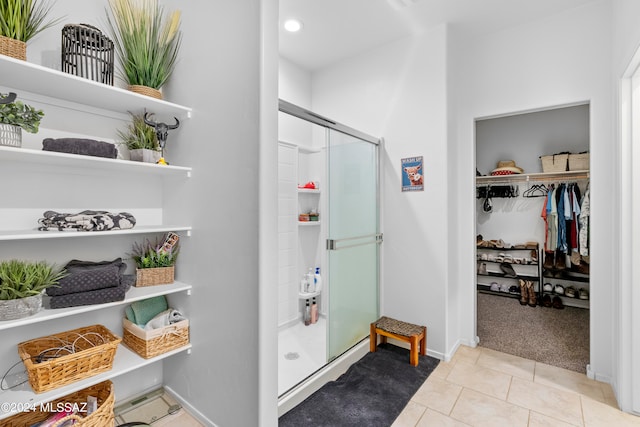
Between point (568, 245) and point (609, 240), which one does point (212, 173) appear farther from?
point (568, 245)

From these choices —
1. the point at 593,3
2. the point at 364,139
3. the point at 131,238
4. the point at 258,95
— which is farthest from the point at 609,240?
the point at 131,238

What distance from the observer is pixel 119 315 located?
5.94 ft

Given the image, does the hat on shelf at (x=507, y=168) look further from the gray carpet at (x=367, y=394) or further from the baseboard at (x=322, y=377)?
the baseboard at (x=322, y=377)

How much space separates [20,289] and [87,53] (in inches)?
41.5

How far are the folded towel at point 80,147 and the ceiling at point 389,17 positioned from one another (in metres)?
1.69

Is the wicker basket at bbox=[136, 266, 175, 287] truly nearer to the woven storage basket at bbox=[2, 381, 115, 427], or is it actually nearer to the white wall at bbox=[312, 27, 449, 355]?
the woven storage basket at bbox=[2, 381, 115, 427]

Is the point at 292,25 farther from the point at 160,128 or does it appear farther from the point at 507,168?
the point at 507,168

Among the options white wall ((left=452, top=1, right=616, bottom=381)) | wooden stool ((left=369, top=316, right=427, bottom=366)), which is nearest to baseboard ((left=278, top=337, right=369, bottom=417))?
wooden stool ((left=369, top=316, right=427, bottom=366))

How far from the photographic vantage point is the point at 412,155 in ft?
9.05

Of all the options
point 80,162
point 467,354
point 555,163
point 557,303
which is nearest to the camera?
point 80,162

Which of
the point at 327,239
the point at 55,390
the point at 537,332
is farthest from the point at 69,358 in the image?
the point at 537,332

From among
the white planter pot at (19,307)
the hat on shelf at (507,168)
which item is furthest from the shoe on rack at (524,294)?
the white planter pot at (19,307)

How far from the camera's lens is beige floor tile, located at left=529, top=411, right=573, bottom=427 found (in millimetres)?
1815

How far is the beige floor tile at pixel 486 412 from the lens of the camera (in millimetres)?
1843
